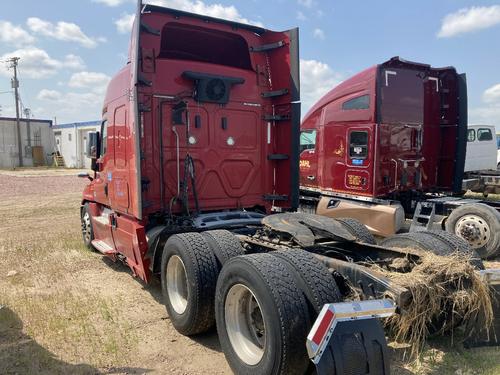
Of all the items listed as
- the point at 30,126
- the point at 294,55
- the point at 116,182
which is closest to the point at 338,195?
the point at 294,55

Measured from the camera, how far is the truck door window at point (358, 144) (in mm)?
8812

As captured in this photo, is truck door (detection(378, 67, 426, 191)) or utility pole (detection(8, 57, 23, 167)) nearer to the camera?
Result: truck door (detection(378, 67, 426, 191))

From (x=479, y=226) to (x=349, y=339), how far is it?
576cm

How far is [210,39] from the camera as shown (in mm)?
6098

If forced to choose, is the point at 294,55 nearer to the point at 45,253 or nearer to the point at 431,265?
the point at 431,265

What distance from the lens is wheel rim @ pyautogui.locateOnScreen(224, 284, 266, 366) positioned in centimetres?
349

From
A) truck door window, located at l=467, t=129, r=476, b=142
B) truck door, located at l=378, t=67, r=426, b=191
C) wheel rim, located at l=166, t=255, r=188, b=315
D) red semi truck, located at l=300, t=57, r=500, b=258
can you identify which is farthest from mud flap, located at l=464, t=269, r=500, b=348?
truck door window, located at l=467, t=129, r=476, b=142

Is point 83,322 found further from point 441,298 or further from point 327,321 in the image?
point 441,298

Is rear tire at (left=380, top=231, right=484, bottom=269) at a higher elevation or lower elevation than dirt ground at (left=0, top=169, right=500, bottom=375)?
higher

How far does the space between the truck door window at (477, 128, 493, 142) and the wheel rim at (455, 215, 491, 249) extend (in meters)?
A: 10.4

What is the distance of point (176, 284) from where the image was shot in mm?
4562

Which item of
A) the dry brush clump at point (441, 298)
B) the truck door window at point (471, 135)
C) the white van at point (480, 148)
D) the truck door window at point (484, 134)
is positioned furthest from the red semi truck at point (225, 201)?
the truck door window at point (484, 134)

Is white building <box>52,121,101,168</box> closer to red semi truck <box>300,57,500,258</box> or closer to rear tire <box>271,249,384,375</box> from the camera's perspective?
red semi truck <box>300,57,500,258</box>

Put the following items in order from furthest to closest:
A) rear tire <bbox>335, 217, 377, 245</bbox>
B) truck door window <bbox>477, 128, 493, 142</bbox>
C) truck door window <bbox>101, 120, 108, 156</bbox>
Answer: truck door window <bbox>477, 128, 493, 142</bbox> < truck door window <bbox>101, 120, 108, 156</bbox> < rear tire <bbox>335, 217, 377, 245</bbox>
